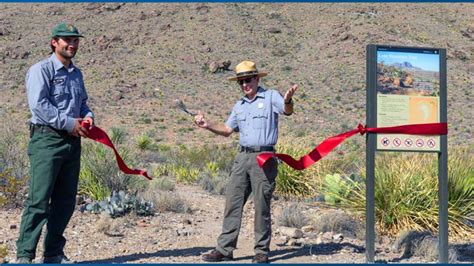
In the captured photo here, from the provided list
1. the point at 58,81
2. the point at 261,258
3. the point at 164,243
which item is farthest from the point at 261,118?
the point at 164,243

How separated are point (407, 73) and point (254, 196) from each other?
6.33ft

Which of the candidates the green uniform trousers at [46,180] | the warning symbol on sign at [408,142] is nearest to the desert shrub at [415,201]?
the warning symbol on sign at [408,142]

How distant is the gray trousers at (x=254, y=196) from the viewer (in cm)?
743

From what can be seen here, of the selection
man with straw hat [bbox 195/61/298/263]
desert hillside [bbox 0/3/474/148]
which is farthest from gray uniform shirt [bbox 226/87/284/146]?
desert hillside [bbox 0/3/474/148]

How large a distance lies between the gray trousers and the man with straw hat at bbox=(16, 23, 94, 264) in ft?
4.84

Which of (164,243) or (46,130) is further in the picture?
(164,243)

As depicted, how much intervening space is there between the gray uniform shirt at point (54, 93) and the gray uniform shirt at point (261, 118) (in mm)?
1561

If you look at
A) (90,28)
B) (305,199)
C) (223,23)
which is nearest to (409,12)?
(223,23)

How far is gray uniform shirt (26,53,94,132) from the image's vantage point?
6953mm

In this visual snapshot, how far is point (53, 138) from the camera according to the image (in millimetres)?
7059

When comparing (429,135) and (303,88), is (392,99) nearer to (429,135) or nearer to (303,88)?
(429,135)

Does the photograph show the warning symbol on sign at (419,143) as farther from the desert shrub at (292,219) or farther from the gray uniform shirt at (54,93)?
the gray uniform shirt at (54,93)

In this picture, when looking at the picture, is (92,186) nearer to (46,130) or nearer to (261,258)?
(46,130)

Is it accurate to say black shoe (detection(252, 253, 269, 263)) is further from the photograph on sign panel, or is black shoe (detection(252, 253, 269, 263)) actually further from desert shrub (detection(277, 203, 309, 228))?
desert shrub (detection(277, 203, 309, 228))
